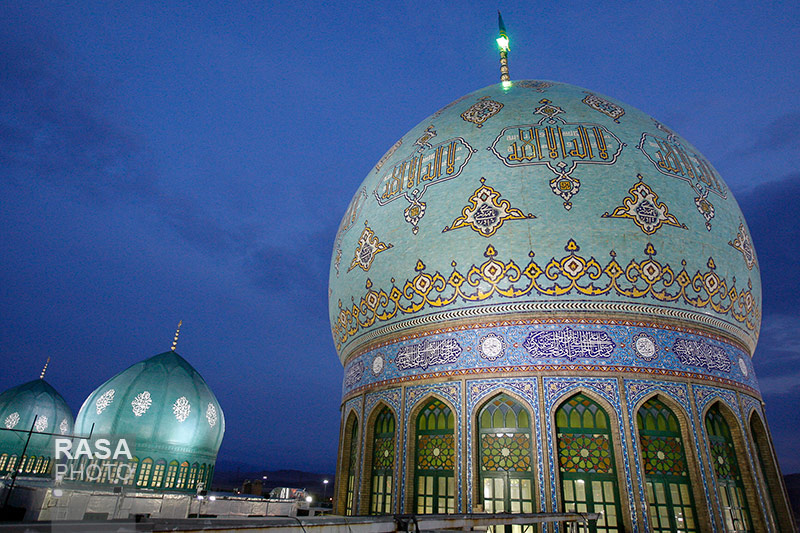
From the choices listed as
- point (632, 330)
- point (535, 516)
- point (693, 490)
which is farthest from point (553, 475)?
point (535, 516)

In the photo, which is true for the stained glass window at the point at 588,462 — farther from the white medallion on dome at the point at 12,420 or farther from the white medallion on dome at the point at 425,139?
the white medallion on dome at the point at 12,420

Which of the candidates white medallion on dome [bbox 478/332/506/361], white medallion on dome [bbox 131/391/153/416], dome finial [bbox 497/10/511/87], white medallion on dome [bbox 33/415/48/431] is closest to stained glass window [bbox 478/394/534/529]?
white medallion on dome [bbox 478/332/506/361]

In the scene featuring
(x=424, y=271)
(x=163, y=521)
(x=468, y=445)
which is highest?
(x=424, y=271)

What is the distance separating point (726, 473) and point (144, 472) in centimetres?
1429

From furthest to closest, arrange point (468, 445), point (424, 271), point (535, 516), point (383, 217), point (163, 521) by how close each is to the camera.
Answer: point (383, 217), point (424, 271), point (468, 445), point (535, 516), point (163, 521)

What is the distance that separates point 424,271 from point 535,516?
488 centimetres

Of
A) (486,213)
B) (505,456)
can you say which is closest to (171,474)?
(505,456)

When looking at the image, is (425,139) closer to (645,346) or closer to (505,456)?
(645,346)

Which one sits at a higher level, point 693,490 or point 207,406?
point 207,406

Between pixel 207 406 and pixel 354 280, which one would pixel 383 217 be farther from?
pixel 207 406

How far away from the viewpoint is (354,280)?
9.22 meters

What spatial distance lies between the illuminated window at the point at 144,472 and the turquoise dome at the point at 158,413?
15cm

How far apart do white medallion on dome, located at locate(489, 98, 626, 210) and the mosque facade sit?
33 mm

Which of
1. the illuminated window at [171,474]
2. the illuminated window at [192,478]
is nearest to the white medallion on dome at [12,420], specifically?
the illuminated window at [171,474]
